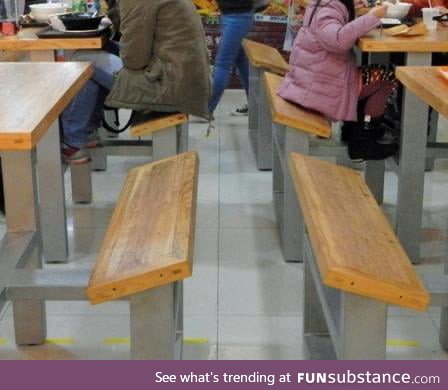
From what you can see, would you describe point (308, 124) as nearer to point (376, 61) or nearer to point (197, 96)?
point (197, 96)

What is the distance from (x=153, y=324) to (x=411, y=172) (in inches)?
70.1

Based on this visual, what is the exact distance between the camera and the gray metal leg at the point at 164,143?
4055 millimetres

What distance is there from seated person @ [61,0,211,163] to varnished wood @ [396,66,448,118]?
129cm

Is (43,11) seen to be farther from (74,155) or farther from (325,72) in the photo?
(325,72)

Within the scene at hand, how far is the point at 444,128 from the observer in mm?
6164

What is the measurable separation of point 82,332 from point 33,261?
13.9 inches

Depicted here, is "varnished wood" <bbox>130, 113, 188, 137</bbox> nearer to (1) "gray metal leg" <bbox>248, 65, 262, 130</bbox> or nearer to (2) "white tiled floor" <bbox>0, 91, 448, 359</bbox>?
(2) "white tiled floor" <bbox>0, 91, 448, 359</bbox>

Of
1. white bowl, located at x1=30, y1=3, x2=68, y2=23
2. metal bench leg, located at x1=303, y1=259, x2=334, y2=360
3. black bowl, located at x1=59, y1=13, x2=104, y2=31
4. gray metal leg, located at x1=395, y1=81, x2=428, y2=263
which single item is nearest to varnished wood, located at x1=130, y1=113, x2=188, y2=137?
black bowl, located at x1=59, y1=13, x2=104, y2=31

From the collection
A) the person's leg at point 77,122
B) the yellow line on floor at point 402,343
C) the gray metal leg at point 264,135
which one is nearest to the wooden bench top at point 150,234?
the yellow line on floor at point 402,343

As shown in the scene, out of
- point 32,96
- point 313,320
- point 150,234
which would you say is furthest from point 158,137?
point 150,234

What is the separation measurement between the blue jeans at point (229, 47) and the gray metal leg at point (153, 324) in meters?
3.36

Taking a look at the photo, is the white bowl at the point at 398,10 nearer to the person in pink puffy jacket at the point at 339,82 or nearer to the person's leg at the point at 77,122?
the person in pink puffy jacket at the point at 339,82

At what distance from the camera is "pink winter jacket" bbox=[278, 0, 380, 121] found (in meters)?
3.85

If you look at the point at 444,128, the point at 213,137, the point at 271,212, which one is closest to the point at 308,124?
the point at 271,212
